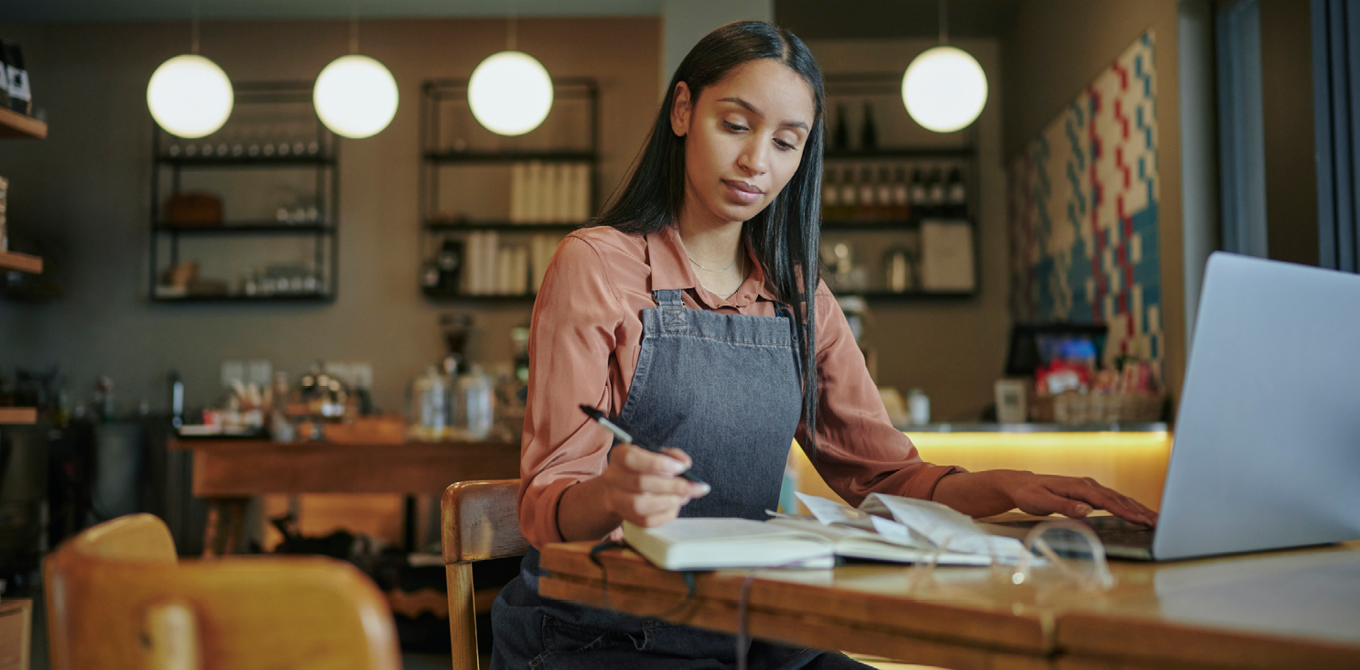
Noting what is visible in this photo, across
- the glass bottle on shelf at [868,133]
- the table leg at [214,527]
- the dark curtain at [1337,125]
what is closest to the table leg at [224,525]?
the table leg at [214,527]

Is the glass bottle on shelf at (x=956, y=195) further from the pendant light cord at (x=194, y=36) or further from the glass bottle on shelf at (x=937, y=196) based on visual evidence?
the pendant light cord at (x=194, y=36)

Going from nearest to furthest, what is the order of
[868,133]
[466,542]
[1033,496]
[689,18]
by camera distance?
1. [1033,496]
2. [466,542]
3. [689,18]
4. [868,133]

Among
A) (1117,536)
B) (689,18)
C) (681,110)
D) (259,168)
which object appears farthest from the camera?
(259,168)

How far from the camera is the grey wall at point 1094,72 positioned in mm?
3260

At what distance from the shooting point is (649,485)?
74 cm

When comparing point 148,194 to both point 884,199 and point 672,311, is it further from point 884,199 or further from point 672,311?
point 672,311

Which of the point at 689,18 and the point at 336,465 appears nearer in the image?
the point at 336,465

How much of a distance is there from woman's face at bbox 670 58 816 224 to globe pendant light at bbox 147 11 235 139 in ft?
11.5

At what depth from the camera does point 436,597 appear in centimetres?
328

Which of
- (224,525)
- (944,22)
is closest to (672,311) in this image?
(224,525)

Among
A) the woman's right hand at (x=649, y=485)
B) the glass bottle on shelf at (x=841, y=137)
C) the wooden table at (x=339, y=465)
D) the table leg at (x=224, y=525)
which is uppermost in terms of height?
the glass bottle on shelf at (x=841, y=137)

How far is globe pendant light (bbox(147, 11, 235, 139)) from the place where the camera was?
13.0 feet

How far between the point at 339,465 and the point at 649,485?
9.13 feet

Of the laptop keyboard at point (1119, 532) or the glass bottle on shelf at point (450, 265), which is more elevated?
the glass bottle on shelf at point (450, 265)
